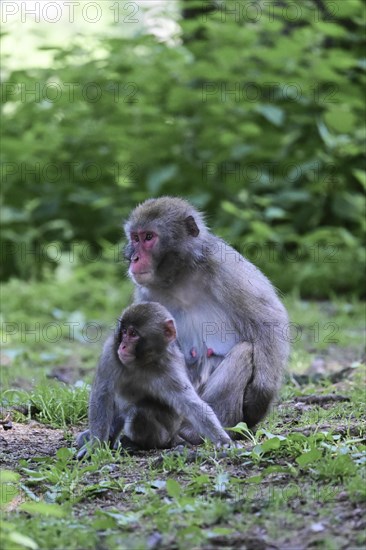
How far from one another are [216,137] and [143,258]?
22.4 ft

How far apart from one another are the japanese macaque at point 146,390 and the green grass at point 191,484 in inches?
6.0

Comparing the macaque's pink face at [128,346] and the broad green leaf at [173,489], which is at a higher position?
the macaque's pink face at [128,346]

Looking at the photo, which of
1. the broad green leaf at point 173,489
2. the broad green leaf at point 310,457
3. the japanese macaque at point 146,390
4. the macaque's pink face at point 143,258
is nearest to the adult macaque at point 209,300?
the macaque's pink face at point 143,258

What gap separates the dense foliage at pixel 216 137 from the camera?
1159 cm

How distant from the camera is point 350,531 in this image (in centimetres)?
362

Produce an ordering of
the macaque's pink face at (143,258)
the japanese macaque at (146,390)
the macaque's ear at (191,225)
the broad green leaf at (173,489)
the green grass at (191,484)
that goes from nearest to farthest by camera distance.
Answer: the green grass at (191,484)
the broad green leaf at (173,489)
the japanese macaque at (146,390)
the macaque's pink face at (143,258)
the macaque's ear at (191,225)

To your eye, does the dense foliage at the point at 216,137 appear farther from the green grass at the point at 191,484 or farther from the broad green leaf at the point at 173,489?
the broad green leaf at the point at 173,489

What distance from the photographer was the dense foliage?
38.0ft

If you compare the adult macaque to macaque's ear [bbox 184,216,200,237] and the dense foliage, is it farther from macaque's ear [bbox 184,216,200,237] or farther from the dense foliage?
the dense foliage

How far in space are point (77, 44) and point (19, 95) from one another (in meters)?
1.08

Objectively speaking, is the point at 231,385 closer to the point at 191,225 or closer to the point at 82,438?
the point at 82,438

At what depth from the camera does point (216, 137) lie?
39.8 feet

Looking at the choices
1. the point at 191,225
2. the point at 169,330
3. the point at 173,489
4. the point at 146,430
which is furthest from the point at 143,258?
the point at 173,489

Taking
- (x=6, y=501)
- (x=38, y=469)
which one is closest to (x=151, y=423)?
(x=38, y=469)
